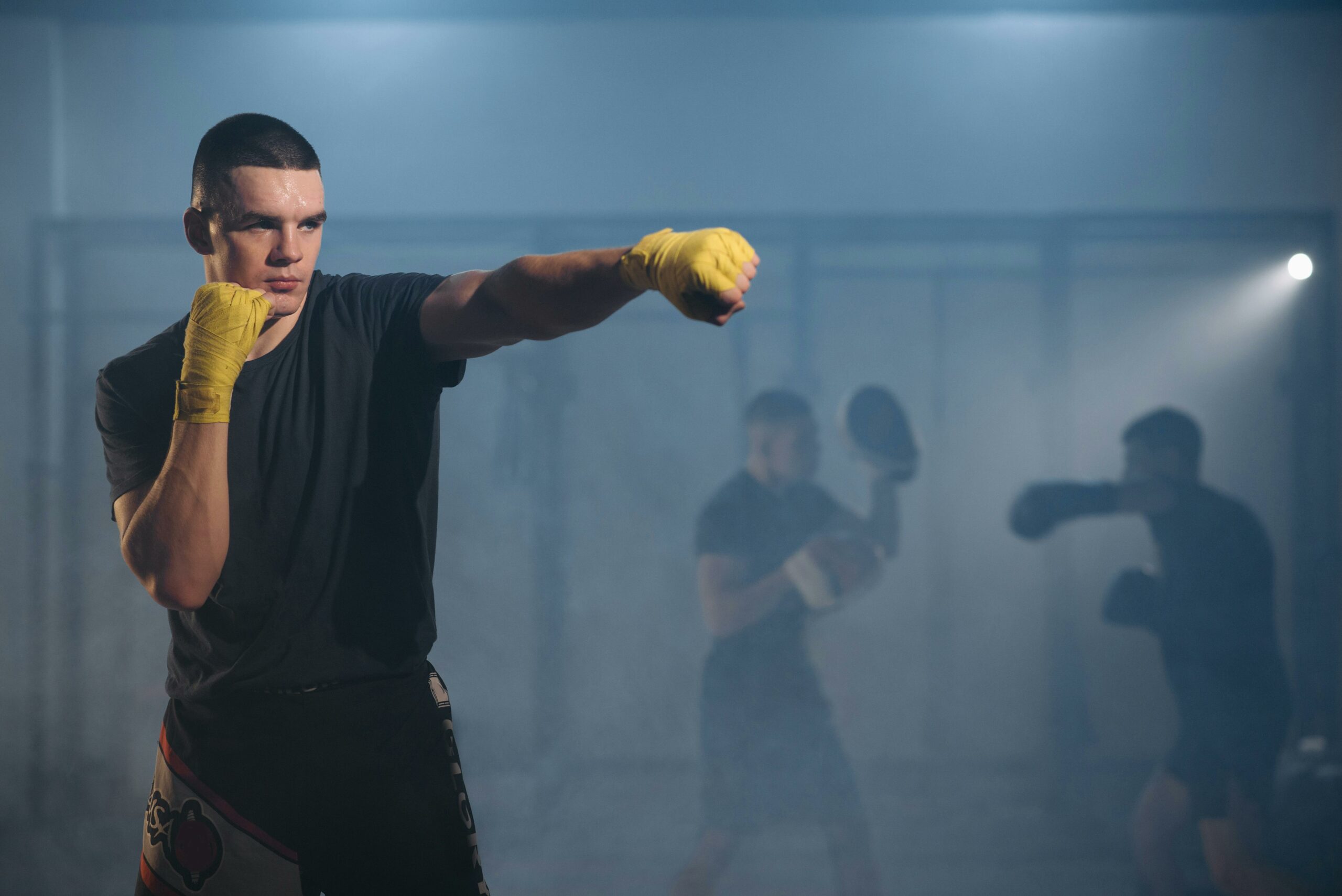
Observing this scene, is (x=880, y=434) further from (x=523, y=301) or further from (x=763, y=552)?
(x=523, y=301)

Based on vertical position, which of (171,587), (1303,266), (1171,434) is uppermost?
(1303,266)

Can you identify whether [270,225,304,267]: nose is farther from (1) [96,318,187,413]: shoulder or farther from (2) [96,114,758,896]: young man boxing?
(1) [96,318,187,413]: shoulder

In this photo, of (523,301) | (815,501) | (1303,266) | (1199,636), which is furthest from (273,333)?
(1303,266)

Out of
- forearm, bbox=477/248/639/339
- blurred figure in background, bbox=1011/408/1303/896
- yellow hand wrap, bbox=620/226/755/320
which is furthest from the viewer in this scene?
blurred figure in background, bbox=1011/408/1303/896

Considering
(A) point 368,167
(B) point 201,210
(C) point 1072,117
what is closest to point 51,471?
(A) point 368,167

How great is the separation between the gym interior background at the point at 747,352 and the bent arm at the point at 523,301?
46.0 inches

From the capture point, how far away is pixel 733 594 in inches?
88.5

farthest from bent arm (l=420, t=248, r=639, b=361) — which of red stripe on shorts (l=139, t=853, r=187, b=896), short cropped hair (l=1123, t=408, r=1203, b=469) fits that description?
short cropped hair (l=1123, t=408, r=1203, b=469)

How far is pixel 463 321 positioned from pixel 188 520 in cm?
39

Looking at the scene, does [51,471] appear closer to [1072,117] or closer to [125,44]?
[125,44]

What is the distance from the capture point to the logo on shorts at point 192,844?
3.67 ft

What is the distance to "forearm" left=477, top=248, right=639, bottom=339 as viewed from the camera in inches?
38.9

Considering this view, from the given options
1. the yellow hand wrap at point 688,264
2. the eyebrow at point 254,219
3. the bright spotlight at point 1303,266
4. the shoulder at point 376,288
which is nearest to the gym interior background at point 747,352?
the bright spotlight at point 1303,266

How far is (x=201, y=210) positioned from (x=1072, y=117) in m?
2.08
